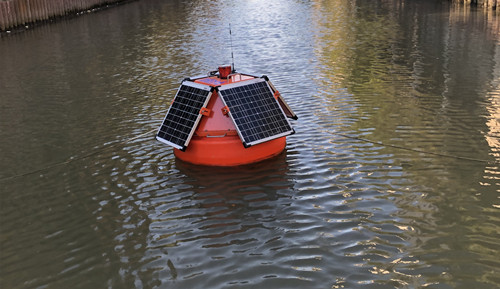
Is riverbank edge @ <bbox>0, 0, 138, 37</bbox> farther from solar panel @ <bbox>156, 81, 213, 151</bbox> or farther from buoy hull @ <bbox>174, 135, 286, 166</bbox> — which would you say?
buoy hull @ <bbox>174, 135, 286, 166</bbox>

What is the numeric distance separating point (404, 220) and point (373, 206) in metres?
0.58

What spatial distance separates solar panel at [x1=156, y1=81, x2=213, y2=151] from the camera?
30.2 feet

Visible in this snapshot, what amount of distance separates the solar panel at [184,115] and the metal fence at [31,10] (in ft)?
72.6

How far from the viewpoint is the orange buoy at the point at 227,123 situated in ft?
29.9

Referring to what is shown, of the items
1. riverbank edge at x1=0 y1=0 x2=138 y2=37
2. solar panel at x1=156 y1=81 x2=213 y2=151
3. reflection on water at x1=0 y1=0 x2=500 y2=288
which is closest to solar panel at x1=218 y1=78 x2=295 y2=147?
solar panel at x1=156 y1=81 x2=213 y2=151

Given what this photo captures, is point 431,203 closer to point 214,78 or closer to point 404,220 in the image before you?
point 404,220

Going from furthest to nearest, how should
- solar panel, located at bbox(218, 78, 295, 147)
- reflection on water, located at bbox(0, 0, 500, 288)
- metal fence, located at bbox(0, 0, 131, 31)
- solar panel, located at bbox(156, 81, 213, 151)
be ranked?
1. metal fence, located at bbox(0, 0, 131, 31)
2. solar panel, located at bbox(156, 81, 213, 151)
3. solar panel, located at bbox(218, 78, 295, 147)
4. reflection on water, located at bbox(0, 0, 500, 288)

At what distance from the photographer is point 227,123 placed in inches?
361

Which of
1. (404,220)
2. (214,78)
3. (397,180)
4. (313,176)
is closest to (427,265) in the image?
(404,220)

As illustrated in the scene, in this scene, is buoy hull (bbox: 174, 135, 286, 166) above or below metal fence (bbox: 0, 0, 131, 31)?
below

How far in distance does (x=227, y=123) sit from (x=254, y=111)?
52cm

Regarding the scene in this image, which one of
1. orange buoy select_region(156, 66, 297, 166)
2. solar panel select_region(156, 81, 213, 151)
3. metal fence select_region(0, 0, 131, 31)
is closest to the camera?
orange buoy select_region(156, 66, 297, 166)

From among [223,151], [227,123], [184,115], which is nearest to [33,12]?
[184,115]

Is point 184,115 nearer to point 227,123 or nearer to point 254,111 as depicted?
point 227,123
